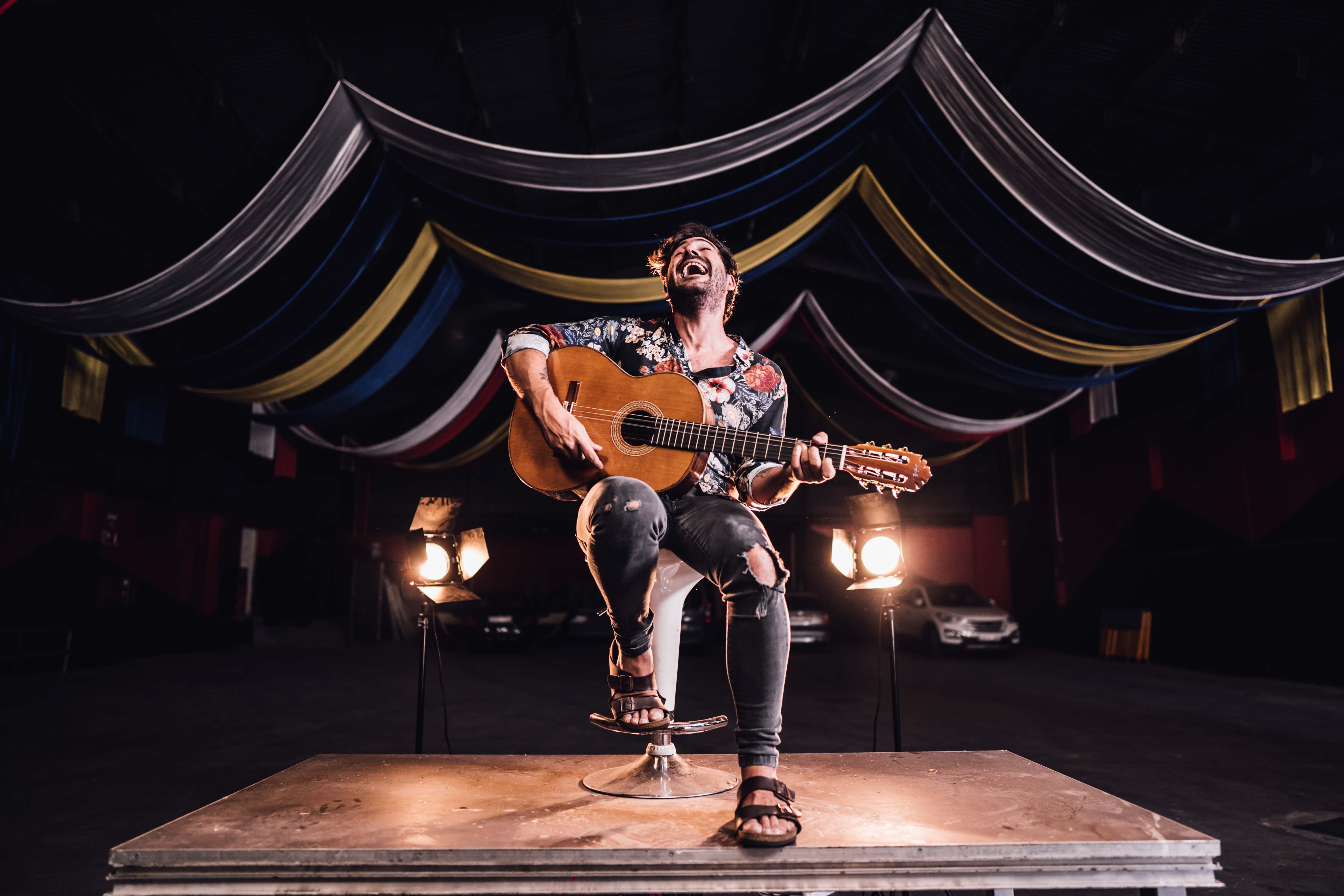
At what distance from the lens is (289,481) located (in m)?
16.9

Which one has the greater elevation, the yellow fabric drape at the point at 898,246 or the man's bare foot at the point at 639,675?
the yellow fabric drape at the point at 898,246

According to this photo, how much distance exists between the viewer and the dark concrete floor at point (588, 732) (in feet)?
9.92

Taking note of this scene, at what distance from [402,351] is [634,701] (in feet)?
16.9

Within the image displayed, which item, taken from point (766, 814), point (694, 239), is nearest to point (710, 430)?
→ point (694, 239)

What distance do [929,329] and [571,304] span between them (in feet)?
10.8

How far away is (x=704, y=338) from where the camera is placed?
218cm

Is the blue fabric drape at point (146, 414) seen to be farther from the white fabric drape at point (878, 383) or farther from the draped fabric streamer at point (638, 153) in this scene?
the white fabric drape at point (878, 383)

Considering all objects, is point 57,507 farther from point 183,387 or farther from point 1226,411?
point 1226,411

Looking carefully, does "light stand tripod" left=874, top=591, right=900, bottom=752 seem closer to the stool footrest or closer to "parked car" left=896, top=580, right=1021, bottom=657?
the stool footrest

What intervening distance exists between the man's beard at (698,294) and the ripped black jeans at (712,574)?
581 mm

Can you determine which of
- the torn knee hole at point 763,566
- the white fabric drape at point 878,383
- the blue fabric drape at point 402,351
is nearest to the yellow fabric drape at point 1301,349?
→ the white fabric drape at point 878,383

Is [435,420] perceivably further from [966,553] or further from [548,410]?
[966,553]

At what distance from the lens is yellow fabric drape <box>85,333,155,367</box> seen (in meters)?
5.39

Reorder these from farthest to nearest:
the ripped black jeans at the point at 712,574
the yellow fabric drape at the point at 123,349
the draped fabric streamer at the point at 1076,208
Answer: the yellow fabric drape at the point at 123,349 < the draped fabric streamer at the point at 1076,208 < the ripped black jeans at the point at 712,574
